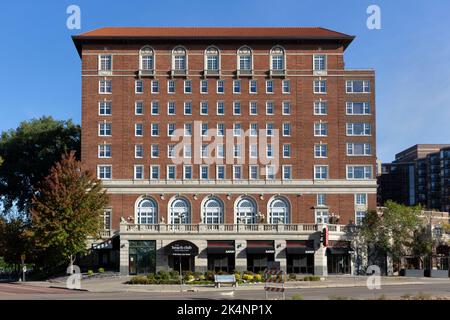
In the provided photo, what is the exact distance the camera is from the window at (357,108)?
85375mm

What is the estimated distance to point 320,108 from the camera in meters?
85.4

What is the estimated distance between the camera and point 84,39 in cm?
8431

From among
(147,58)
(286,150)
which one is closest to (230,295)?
(286,150)

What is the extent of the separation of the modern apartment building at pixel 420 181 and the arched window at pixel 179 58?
99.6 m

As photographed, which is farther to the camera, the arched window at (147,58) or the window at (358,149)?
the arched window at (147,58)

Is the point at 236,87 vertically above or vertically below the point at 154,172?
above

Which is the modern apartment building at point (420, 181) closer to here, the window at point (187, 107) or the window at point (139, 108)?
the window at point (187, 107)

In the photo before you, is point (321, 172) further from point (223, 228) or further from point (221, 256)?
point (221, 256)

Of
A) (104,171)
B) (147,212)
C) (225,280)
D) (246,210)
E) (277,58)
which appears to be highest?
(277,58)

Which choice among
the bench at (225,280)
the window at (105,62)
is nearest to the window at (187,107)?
the window at (105,62)

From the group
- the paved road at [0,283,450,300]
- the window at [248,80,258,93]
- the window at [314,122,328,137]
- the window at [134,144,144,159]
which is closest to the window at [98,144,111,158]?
→ the window at [134,144,144,159]

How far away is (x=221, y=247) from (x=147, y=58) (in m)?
26.6
